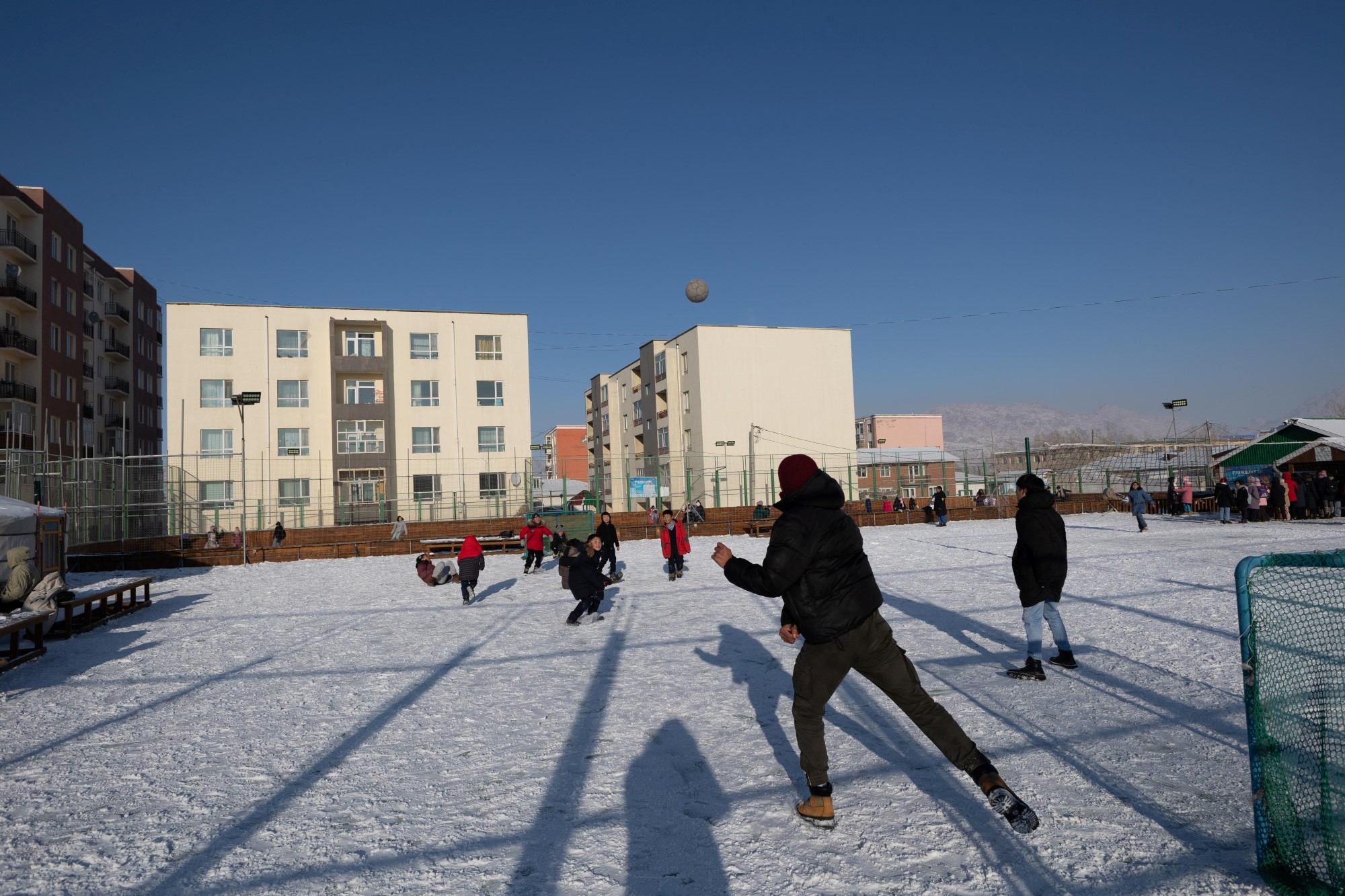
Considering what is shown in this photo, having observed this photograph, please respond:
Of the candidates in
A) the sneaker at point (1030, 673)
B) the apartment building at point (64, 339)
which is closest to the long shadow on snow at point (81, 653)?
the sneaker at point (1030, 673)

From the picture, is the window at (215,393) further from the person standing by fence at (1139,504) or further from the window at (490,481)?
the person standing by fence at (1139,504)

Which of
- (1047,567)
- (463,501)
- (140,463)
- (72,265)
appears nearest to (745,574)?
(1047,567)

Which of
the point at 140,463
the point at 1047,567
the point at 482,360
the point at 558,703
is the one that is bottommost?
the point at 558,703

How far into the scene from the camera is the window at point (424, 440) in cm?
4125

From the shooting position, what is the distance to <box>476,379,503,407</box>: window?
4228 centimetres

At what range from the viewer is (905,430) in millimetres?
115250

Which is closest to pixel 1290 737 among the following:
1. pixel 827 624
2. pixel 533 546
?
pixel 827 624

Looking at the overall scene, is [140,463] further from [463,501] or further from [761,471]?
[761,471]

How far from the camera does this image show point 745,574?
153 inches

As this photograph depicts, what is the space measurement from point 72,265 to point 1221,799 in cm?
5778

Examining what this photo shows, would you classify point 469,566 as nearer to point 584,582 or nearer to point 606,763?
point 584,582

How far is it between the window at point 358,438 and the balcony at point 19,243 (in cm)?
1800

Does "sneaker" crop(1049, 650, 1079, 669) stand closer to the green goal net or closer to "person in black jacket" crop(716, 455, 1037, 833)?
the green goal net

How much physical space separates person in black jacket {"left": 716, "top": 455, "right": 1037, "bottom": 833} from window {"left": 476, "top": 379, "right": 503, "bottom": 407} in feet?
130
